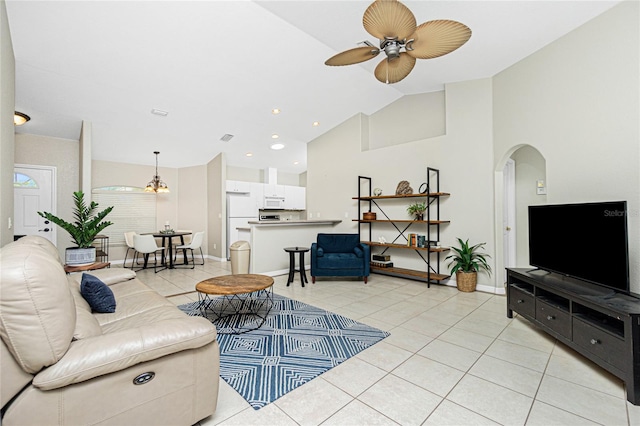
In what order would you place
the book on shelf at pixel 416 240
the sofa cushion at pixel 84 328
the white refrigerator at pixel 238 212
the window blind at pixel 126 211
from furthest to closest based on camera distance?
1. the white refrigerator at pixel 238 212
2. the window blind at pixel 126 211
3. the book on shelf at pixel 416 240
4. the sofa cushion at pixel 84 328

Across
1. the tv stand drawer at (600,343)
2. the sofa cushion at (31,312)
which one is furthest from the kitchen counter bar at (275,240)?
the tv stand drawer at (600,343)

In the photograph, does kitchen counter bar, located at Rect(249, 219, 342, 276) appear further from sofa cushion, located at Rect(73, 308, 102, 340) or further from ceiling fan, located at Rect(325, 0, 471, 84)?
sofa cushion, located at Rect(73, 308, 102, 340)

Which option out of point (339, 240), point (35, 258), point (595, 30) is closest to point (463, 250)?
point (339, 240)

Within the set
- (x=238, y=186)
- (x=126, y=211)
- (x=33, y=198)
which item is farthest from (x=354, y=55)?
(x=126, y=211)

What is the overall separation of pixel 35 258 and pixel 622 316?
10.7 ft

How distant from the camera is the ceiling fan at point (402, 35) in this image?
6.44ft

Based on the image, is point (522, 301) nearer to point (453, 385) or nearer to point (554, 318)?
point (554, 318)

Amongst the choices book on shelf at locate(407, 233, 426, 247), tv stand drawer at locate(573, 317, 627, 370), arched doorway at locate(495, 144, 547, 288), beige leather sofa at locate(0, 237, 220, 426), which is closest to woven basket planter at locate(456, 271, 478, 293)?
arched doorway at locate(495, 144, 547, 288)

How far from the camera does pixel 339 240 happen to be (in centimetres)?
531

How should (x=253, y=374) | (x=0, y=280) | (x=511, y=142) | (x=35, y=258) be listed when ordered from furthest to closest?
(x=511, y=142), (x=253, y=374), (x=35, y=258), (x=0, y=280)

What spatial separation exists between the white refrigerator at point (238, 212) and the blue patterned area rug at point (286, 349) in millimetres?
3877

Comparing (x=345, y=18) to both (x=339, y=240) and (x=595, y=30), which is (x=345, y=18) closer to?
(x=595, y=30)

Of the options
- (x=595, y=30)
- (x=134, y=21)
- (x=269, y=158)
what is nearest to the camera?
(x=595, y=30)

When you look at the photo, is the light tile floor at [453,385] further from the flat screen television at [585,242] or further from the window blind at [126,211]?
the window blind at [126,211]
